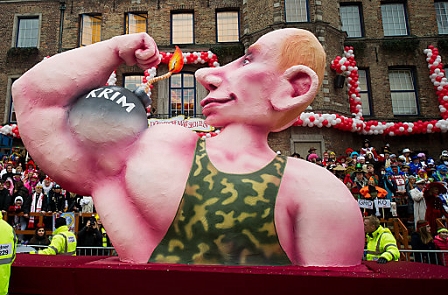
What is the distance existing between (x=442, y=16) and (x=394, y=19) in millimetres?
2001

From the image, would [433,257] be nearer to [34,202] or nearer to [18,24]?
[34,202]

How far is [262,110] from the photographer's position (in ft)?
6.66

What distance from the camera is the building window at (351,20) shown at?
15.7 metres

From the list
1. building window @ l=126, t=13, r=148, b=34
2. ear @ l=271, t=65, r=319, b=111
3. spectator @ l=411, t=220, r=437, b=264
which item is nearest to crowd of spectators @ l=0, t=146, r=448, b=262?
spectator @ l=411, t=220, r=437, b=264

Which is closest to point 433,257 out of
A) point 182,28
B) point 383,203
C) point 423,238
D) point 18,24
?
point 423,238

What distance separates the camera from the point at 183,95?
612 inches

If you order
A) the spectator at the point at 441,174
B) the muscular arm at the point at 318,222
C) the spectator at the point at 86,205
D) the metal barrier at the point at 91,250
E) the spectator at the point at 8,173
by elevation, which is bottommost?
the metal barrier at the point at 91,250

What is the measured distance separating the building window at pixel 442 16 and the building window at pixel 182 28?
1043cm

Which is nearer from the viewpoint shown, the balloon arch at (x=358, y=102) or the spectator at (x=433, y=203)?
the spectator at (x=433, y=203)

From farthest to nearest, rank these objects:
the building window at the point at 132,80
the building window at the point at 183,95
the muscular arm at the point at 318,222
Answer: the building window at the point at 132,80 → the building window at the point at 183,95 → the muscular arm at the point at 318,222

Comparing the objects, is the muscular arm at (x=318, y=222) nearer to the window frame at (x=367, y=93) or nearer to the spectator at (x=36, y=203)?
the spectator at (x=36, y=203)

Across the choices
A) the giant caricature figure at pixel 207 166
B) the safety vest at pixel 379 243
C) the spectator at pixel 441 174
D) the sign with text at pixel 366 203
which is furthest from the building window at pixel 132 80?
the giant caricature figure at pixel 207 166

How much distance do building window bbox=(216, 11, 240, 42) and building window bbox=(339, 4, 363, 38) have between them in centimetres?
446

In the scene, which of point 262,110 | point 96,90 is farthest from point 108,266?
point 262,110
